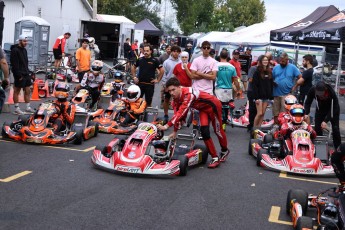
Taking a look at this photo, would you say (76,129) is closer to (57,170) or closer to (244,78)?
(57,170)

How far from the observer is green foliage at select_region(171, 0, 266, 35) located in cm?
7981

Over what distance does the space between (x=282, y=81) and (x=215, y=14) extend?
7148 cm

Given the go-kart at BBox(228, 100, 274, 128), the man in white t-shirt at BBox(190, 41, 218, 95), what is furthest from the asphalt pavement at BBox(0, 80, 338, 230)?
the go-kart at BBox(228, 100, 274, 128)

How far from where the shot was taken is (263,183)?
8898 millimetres

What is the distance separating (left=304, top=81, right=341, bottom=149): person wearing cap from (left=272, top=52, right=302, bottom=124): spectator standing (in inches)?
90.7

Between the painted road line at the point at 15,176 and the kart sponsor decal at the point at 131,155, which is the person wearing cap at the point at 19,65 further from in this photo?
the kart sponsor decal at the point at 131,155

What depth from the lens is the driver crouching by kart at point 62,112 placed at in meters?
11.1

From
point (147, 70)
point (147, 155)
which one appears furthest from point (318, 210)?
point (147, 70)

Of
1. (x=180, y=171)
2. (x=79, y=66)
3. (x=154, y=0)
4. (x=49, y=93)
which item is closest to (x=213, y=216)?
(x=180, y=171)

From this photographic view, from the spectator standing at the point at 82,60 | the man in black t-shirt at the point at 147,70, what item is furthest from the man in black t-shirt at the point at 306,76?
the spectator standing at the point at 82,60

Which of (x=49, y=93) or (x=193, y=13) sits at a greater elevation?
(x=193, y=13)

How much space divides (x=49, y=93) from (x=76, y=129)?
27.4 feet

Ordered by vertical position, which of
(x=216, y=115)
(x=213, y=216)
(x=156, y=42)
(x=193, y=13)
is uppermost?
(x=193, y=13)

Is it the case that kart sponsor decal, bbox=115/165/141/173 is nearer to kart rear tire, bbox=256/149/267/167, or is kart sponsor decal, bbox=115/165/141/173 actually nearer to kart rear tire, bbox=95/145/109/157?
kart rear tire, bbox=95/145/109/157
